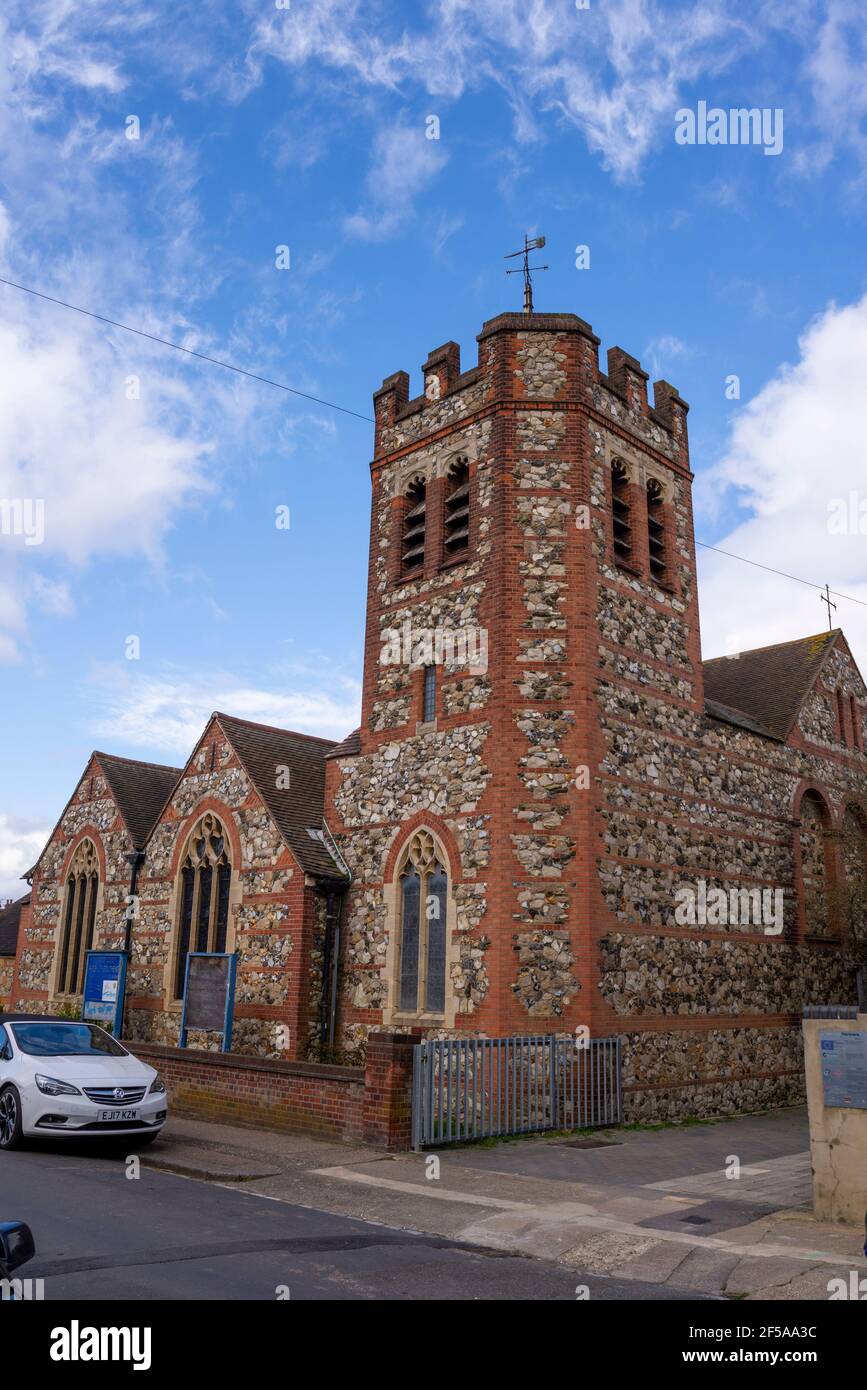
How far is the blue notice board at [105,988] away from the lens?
2141cm

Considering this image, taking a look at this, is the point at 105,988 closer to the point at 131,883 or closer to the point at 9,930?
the point at 131,883

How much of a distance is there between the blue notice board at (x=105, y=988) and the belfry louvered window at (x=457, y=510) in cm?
1084

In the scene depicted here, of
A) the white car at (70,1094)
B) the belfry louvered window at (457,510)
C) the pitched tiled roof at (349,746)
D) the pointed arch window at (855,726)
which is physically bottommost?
the white car at (70,1094)

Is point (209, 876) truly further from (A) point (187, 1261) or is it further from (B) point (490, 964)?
(A) point (187, 1261)

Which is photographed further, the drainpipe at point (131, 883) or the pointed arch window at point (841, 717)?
the pointed arch window at point (841, 717)

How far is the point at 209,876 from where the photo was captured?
2166 centimetres

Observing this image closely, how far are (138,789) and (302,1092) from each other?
1429cm

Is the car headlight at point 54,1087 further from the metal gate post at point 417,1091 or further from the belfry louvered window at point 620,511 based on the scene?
the belfry louvered window at point 620,511

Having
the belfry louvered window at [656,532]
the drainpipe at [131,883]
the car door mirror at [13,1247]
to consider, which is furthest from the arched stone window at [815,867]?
the car door mirror at [13,1247]

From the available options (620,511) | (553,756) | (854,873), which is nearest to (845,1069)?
(553,756)

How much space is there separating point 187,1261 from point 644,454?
54.7 ft
